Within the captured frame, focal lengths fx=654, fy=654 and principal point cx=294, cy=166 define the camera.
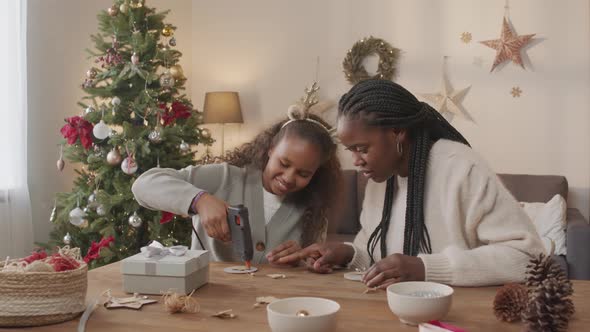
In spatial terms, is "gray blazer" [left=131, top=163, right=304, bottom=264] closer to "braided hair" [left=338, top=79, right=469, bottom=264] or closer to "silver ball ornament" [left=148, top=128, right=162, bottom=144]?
"braided hair" [left=338, top=79, right=469, bottom=264]

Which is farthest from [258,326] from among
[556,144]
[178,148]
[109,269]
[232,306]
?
[556,144]

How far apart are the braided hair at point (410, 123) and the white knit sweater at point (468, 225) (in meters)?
0.02

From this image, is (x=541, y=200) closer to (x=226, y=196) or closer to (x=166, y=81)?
(x=166, y=81)

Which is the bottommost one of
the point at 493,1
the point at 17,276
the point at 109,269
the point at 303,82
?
the point at 109,269

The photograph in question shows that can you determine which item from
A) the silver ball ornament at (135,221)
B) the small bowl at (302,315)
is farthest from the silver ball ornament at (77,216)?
the small bowl at (302,315)

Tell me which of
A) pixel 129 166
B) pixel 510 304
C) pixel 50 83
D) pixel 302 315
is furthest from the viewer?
pixel 50 83

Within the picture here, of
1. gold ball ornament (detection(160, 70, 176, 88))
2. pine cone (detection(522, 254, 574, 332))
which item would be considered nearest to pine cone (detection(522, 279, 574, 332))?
pine cone (detection(522, 254, 574, 332))

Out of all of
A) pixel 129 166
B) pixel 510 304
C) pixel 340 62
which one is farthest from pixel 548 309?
pixel 340 62

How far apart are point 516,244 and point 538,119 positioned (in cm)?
361

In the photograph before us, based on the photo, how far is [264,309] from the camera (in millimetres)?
1271

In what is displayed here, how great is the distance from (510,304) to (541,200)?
3486mm

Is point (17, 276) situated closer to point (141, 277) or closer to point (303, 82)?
point (141, 277)

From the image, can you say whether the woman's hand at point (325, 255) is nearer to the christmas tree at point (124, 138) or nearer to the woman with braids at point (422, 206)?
the woman with braids at point (422, 206)

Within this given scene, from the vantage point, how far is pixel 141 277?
1399 mm
